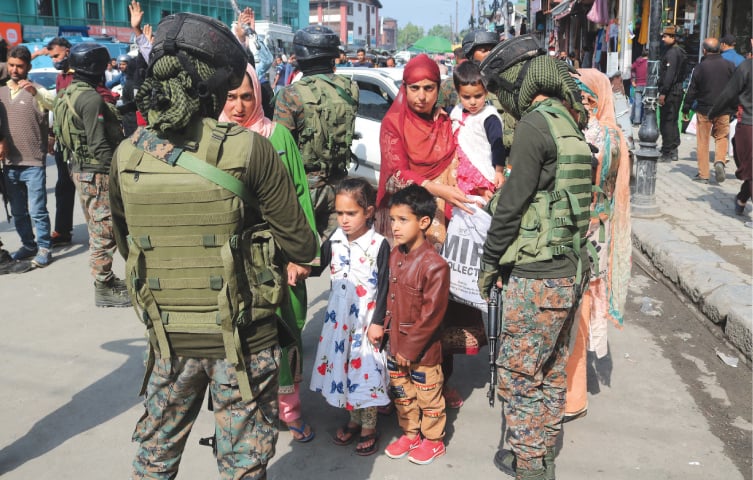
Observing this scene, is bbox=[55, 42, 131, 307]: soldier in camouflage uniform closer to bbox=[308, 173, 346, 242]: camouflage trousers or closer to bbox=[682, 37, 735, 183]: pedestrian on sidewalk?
bbox=[308, 173, 346, 242]: camouflage trousers

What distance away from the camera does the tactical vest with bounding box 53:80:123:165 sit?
5.58 m

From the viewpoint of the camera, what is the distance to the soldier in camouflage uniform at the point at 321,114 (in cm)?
393

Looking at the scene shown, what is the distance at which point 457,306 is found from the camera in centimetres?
386

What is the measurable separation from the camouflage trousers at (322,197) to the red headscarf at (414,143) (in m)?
0.41

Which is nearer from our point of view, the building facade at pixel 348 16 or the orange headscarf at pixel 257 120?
the orange headscarf at pixel 257 120

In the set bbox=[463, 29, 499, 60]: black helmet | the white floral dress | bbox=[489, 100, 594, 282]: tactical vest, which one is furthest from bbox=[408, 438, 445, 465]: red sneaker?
bbox=[463, 29, 499, 60]: black helmet

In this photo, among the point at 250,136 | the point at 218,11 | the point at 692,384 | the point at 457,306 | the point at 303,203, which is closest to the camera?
the point at 250,136

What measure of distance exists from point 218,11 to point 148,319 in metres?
66.5

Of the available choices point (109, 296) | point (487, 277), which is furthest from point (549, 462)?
point (109, 296)

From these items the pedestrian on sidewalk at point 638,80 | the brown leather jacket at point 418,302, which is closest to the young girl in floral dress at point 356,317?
the brown leather jacket at point 418,302

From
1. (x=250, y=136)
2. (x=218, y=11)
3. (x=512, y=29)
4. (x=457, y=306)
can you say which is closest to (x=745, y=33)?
(x=457, y=306)

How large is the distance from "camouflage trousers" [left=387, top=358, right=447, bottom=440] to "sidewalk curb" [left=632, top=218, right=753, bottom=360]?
8.08 ft

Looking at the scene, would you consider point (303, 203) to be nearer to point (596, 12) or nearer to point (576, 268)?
point (576, 268)

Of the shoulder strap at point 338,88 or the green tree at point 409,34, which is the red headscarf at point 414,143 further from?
the green tree at point 409,34
